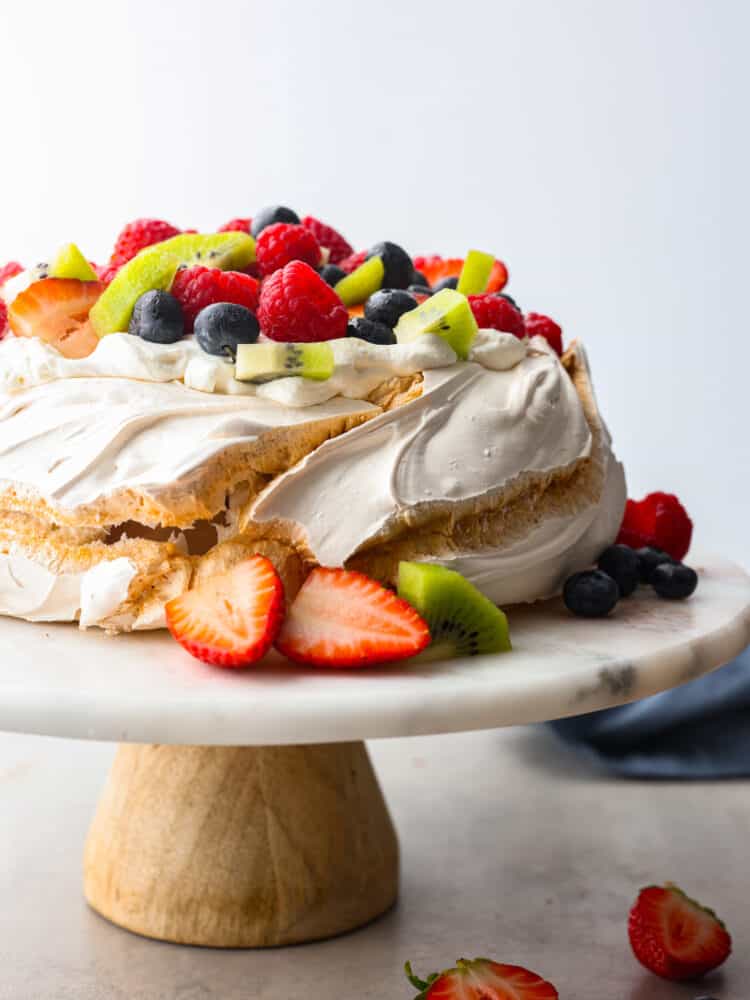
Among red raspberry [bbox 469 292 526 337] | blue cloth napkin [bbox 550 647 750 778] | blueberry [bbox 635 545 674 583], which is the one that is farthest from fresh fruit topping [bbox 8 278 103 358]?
blue cloth napkin [bbox 550 647 750 778]

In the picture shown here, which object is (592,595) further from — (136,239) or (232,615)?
(136,239)

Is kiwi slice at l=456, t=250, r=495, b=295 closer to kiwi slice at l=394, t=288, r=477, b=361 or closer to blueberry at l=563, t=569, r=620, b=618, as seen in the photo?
kiwi slice at l=394, t=288, r=477, b=361

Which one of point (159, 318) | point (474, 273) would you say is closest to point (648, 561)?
point (474, 273)

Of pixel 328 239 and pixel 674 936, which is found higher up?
pixel 328 239

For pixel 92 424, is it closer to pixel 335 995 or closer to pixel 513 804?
pixel 335 995

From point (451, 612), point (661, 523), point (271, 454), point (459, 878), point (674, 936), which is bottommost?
point (459, 878)

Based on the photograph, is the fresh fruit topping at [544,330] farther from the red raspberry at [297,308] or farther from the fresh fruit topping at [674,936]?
the fresh fruit topping at [674,936]

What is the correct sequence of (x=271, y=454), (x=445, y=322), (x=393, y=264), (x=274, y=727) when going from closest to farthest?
(x=274, y=727), (x=271, y=454), (x=445, y=322), (x=393, y=264)
